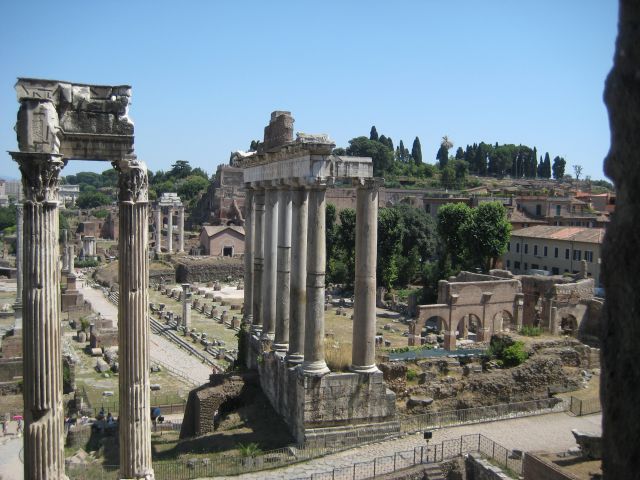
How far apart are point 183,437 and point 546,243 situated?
4164 centimetres

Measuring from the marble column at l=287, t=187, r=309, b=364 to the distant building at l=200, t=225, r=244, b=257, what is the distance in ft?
199

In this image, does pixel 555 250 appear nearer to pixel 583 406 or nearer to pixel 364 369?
pixel 583 406

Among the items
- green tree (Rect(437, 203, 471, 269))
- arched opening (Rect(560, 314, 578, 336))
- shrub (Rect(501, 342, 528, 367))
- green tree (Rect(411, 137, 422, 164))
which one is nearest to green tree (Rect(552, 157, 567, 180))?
green tree (Rect(411, 137, 422, 164))

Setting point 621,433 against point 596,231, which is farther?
point 596,231

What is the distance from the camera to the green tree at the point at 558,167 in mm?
137250

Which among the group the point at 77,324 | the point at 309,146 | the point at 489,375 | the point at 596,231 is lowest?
the point at 77,324

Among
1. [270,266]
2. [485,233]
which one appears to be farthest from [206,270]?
[270,266]

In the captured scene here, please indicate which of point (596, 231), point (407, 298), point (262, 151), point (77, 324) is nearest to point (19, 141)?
point (262, 151)

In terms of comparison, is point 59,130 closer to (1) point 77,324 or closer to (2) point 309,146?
(2) point 309,146

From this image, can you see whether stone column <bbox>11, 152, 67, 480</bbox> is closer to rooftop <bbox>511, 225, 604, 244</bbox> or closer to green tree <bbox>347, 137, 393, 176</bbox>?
rooftop <bbox>511, 225, 604, 244</bbox>

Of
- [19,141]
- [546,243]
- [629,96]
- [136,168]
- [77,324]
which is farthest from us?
[546,243]

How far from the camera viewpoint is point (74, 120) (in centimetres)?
1009

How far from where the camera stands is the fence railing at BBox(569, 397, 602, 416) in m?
19.0

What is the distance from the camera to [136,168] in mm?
10562
